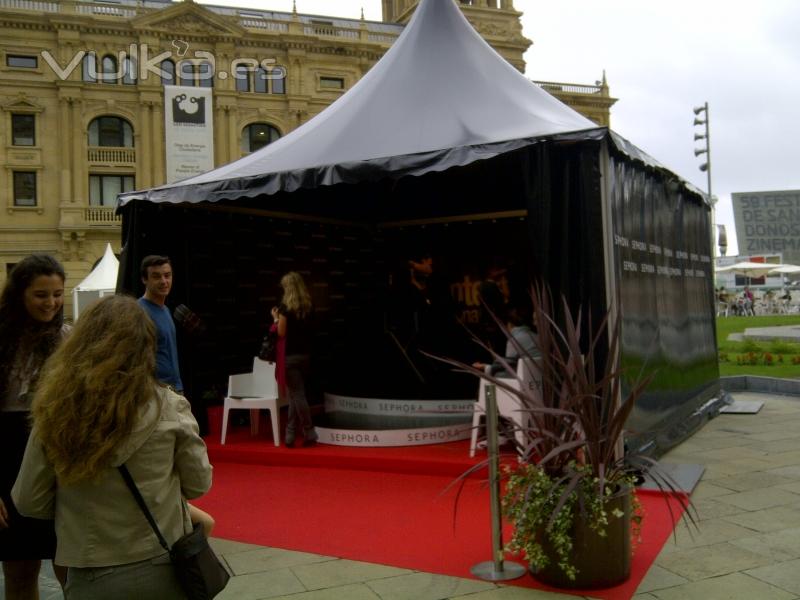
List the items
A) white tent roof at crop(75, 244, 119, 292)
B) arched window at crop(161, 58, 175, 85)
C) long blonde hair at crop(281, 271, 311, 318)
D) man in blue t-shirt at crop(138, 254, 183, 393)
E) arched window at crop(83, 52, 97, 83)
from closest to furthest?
1. man in blue t-shirt at crop(138, 254, 183, 393)
2. long blonde hair at crop(281, 271, 311, 318)
3. white tent roof at crop(75, 244, 119, 292)
4. arched window at crop(83, 52, 97, 83)
5. arched window at crop(161, 58, 175, 85)

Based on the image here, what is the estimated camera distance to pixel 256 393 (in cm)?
745

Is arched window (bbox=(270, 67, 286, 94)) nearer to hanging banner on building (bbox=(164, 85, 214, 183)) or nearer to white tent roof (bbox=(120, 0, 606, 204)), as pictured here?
hanging banner on building (bbox=(164, 85, 214, 183))

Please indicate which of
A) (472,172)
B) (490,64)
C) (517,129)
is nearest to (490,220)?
(472,172)

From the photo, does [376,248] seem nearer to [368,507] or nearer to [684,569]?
[368,507]

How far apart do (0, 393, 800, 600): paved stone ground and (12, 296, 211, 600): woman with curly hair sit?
5.68 ft

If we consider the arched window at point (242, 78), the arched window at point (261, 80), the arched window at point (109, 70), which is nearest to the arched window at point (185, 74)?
the arched window at point (242, 78)

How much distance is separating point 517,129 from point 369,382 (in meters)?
3.53

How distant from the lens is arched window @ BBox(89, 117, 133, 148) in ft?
117

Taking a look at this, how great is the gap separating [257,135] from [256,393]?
3205cm

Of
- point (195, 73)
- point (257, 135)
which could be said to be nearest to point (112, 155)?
point (195, 73)

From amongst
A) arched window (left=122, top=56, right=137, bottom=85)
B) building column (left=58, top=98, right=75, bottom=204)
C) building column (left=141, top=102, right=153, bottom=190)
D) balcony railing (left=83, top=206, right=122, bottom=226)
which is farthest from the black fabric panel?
arched window (left=122, top=56, right=137, bottom=85)

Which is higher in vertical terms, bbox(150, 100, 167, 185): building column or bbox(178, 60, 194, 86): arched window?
bbox(178, 60, 194, 86): arched window

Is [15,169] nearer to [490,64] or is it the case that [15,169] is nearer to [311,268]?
[311,268]

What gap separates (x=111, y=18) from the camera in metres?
35.3
